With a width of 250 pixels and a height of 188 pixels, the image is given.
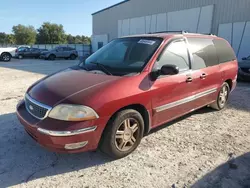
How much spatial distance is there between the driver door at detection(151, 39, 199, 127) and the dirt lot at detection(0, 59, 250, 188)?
1.50ft

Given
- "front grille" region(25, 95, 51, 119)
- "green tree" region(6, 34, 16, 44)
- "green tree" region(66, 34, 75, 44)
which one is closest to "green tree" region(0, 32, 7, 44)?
"green tree" region(6, 34, 16, 44)

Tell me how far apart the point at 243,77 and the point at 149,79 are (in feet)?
25.1

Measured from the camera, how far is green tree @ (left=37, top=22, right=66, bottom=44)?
63094mm

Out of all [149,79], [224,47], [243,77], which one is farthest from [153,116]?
[243,77]

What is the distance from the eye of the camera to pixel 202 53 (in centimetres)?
445

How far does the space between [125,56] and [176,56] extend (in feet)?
2.86

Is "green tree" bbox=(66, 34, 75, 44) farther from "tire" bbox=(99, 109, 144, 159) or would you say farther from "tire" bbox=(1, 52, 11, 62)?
"tire" bbox=(99, 109, 144, 159)

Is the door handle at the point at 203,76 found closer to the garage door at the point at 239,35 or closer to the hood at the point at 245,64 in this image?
the hood at the point at 245,64

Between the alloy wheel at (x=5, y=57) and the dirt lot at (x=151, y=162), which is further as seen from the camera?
the alloy wheel at (x=5, y=57)

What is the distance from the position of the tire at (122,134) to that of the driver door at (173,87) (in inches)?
14.6

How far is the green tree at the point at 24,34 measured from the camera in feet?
222

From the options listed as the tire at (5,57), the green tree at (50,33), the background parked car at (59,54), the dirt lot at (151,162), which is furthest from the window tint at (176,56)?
the green tree at (50,33)

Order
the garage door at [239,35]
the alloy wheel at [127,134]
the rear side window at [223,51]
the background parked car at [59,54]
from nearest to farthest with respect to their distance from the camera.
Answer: the alloy wheel at [127,134] < the rear side window at [223,51] < the garage door at [239,35] < the background parked car at [59,54]

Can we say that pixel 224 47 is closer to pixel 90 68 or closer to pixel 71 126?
pixel 90 68
